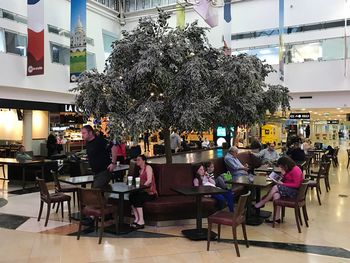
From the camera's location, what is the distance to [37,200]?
26.8 feet

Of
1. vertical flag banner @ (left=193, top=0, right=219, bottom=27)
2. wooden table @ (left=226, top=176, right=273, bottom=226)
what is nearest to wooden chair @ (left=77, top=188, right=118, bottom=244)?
wooden table @ (left=226, top=176, right=273, bottom=226)

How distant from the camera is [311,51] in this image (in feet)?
52.0

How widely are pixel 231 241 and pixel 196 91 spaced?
2370mm

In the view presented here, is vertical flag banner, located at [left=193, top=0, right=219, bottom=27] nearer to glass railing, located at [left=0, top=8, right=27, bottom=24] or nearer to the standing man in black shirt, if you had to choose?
the standing man in black shirt

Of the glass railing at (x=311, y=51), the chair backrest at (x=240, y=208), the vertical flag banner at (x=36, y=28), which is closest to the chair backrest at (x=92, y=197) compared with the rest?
the chair backrest at (x=240, y=208)

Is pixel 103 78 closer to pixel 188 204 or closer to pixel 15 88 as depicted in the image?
pixel 188 204

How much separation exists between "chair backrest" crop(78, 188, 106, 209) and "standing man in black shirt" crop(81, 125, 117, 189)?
2.22 feet

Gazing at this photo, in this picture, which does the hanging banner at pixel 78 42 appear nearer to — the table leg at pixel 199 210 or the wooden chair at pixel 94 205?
the wooden chair at pixel 94 205

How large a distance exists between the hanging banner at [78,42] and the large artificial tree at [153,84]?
601cm

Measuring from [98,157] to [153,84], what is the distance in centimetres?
155

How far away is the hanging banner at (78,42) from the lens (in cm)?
1190

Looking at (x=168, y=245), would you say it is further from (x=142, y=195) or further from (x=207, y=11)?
(x=207, y=11)

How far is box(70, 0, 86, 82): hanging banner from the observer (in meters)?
11.9

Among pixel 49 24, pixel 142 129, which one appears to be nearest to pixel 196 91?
pixel 142 129
